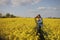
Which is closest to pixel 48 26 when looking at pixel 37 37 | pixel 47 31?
pixel 47 31

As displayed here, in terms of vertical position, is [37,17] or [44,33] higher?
[37,17]

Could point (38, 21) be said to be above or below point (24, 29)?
above

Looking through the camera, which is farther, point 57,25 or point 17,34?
point 57,25

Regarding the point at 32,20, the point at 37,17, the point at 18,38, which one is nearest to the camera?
the point at 18,38

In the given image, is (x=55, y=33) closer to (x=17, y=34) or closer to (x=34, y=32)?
(x=34, y=32)

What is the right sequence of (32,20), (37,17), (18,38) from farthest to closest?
(32,20) < (37,17) < (18,38)

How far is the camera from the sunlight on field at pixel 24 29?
7488 mm

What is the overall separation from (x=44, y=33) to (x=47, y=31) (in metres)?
0.19

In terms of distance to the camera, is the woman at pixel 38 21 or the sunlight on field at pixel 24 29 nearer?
the sunlight on field at pixel 24 29

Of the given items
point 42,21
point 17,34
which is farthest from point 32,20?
point 17,34

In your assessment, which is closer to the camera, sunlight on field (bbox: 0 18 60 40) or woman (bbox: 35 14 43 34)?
sunlight on field (bbox: 0 18 60 40)

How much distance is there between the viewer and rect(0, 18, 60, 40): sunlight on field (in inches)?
295

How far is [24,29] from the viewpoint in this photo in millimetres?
7977

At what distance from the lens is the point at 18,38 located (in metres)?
7.47
